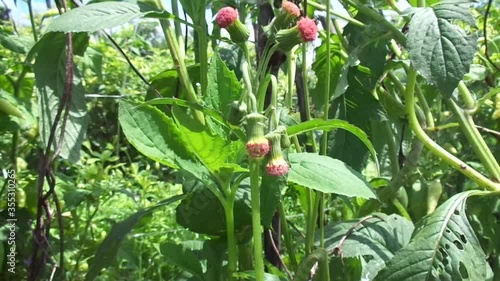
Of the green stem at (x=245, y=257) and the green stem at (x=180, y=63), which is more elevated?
the green stem at (x=180, y=63)

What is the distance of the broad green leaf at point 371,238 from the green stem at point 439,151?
0.14 m

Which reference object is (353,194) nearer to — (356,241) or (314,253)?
(314,253)

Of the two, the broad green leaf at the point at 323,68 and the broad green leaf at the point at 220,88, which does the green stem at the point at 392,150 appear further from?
the broad green leaf at the point at 220,88

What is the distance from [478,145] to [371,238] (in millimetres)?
224

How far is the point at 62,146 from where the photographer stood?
3.86ft

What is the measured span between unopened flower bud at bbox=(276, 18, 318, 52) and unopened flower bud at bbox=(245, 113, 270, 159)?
0.12 m

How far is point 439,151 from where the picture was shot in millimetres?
1037

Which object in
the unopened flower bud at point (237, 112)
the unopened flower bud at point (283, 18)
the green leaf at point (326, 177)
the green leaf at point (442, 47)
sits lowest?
→ the green leaf at point (326, 177)

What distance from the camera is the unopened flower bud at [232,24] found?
2.58 feet

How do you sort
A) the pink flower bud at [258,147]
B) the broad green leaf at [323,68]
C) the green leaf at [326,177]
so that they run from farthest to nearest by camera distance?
the broad green leaf at [323,68]
the green leaf at [326,177]
the pink flower bud at [258,147]

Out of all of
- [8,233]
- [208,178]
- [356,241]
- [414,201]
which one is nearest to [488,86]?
[414,201]

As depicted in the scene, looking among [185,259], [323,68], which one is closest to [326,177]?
[185,259]

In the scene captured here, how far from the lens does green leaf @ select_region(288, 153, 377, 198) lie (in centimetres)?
80

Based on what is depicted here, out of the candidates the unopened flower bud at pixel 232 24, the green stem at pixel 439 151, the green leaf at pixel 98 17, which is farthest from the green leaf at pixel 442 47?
the green leaf at pixel 98 17
